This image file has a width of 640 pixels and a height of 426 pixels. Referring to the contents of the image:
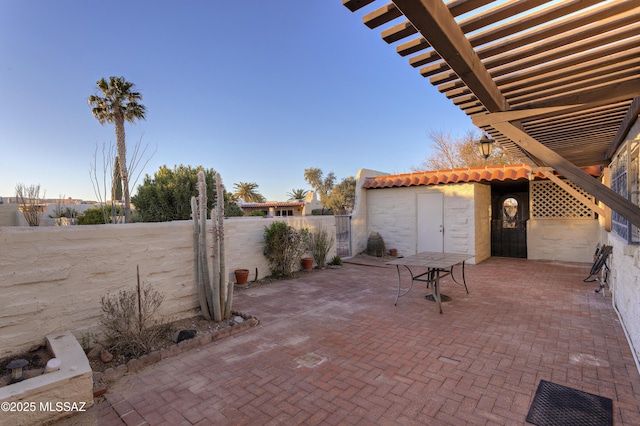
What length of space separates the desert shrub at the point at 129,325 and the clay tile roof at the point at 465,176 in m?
8.12

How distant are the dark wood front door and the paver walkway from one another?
5084 millimetres

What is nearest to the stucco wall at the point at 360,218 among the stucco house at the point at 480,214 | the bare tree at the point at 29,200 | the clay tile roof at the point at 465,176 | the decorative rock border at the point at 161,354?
the stucco house at the point at 480,214

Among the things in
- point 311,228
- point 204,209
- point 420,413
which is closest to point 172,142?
point 311,228

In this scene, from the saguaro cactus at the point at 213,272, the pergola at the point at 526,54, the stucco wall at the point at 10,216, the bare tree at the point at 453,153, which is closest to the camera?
the pergola at the point at 526,54

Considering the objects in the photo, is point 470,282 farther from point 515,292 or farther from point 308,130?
point 308,130

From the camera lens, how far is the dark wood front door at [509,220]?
33.0 feet

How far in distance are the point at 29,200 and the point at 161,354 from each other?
330 inches

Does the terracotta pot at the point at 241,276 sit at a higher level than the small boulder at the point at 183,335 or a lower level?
higher

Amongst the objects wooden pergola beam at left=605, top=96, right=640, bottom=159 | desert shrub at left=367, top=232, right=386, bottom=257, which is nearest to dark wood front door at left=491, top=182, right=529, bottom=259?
desert shrub at left=367, top=232, right=386, bottom=257

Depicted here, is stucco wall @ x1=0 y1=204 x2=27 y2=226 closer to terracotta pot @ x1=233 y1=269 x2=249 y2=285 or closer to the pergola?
terracotta pot @ x1=233 y1=269 x2=249 y2=285

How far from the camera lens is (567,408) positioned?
2410mm

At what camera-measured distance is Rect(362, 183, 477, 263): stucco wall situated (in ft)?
29.3

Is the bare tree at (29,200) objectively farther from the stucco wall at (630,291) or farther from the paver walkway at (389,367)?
the stucco wall at (630,291)

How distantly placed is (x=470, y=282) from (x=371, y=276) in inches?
89.0
